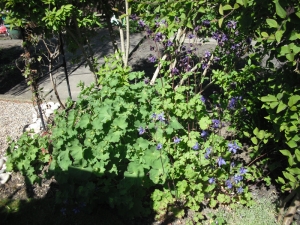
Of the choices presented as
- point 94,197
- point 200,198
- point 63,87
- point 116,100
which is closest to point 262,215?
point 200,198

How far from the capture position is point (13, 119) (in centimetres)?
516

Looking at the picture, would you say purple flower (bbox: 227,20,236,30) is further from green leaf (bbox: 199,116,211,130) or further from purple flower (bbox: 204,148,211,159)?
purple flower (bbox: 204,148,211,159)

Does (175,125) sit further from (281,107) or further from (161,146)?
(281,107)

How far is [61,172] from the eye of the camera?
2.70 metres

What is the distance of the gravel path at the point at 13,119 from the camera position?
4691 mm

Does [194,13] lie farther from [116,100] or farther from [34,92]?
[34,92]

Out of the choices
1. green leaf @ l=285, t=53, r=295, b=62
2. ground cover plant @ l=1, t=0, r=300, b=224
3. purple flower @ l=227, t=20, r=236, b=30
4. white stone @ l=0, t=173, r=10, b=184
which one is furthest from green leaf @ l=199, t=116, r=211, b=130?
white stone @ l=0, t=173, r=10, b=184

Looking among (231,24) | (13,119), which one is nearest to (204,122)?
(231,24)

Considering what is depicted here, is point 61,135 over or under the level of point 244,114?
over

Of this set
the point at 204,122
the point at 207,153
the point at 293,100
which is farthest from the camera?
the point at 204,122

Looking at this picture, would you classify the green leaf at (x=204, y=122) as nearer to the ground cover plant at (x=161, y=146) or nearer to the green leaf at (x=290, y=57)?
the ground cover plant at (x=161, y=146)

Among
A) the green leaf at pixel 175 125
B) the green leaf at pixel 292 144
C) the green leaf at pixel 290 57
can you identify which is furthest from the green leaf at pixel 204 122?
the green leaf at pixel 290 57

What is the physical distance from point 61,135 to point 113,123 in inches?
23.1

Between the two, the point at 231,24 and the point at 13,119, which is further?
the point at 13,119
